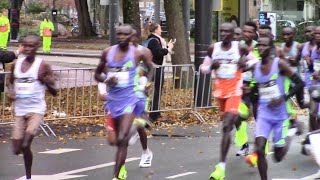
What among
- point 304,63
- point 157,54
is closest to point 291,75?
point 304,63

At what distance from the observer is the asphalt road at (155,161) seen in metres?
9.50

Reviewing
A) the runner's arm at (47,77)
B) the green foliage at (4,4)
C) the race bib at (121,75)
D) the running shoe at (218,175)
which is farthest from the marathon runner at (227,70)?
the green foliage at (4,4)

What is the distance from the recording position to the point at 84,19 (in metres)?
50.1

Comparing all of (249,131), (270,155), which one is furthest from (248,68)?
(249,131)

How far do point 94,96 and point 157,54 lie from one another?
1.44m

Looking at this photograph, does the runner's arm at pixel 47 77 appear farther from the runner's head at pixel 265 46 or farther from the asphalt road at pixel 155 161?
the runner's head at pixel 265 46

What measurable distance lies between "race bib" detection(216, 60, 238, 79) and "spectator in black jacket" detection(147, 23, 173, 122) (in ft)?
13.4

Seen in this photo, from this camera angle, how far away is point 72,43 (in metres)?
45.4

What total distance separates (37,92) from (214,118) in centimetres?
679

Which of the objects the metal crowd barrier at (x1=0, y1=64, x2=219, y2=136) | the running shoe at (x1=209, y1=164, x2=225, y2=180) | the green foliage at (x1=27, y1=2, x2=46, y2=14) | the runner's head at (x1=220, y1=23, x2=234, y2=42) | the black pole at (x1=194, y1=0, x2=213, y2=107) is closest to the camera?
the running shoe at (x1=209, y1=164, x2=225, y2=180)

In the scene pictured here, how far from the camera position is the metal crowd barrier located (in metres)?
13.7

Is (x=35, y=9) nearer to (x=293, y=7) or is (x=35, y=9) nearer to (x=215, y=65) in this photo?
(x=293, y=7)

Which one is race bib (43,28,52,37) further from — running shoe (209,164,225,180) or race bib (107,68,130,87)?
running shoe (209,164,225,180)

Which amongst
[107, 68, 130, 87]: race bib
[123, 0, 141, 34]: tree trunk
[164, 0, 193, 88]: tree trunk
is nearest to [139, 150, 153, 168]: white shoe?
[107, 68, 130, 87]: race bib
